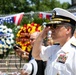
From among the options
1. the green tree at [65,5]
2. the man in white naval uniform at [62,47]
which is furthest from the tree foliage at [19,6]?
the man in white naval uniform at [62,47]

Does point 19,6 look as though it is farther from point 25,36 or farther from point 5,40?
point 25,36

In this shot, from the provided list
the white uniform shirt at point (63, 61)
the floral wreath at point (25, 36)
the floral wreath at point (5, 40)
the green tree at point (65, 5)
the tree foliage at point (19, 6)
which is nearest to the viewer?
the white uniform shirt at point (63, 61)

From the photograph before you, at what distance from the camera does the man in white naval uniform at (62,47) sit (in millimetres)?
3232

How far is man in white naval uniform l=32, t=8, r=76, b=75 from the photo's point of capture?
3.23 m

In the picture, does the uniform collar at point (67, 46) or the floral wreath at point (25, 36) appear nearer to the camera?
the uniform collar at point (67, 46)

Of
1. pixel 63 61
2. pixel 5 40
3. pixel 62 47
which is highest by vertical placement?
pixel 62 47

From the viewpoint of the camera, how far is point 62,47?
3340 mm

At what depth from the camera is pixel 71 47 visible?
10.9 feet

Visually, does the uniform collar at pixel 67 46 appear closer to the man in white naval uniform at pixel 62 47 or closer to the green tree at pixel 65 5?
the man in white naval uniform at pixel 62 47

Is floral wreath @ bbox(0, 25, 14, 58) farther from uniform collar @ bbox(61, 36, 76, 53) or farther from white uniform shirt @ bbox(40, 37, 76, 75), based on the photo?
uniform collar @ bbox(61, 36, 76, 53)

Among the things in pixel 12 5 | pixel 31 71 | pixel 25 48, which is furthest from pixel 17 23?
pixel 12 5

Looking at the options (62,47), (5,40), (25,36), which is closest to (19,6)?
(5,40)

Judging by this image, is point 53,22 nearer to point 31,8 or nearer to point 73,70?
point 73,70

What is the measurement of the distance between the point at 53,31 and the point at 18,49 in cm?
186
